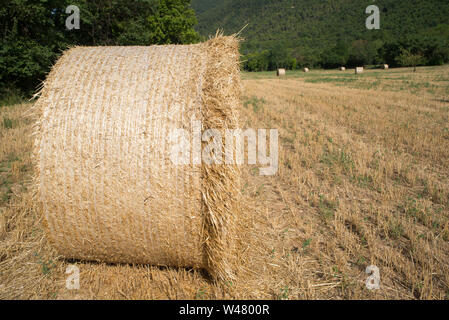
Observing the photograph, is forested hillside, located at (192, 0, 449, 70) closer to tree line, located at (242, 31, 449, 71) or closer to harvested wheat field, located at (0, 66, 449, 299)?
tree line, located at (242, 31, 449, 71)

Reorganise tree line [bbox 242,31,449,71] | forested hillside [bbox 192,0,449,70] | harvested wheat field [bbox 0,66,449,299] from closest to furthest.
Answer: harvested wheat field [bbox 0,66,449,299], tree line [bbox 242,31,449,71], forested hillside [bbox 192,0,449,70]

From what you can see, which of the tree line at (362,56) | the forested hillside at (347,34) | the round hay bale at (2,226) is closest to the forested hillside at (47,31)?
the round hay bale at (2,226)

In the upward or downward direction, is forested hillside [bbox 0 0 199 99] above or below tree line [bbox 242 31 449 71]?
below

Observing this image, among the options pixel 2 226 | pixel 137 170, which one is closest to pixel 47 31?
pixel 2 226

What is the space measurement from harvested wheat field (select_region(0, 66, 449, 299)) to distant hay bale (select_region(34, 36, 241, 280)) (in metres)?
0.30

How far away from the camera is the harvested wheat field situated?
2.69 meters

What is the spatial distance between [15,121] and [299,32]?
120 metres

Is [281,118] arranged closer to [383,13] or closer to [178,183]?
[178,183]

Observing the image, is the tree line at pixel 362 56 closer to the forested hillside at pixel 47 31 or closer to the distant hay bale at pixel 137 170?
the forested hillside at pixel 47 31

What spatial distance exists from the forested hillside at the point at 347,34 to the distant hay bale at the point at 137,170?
106 ft

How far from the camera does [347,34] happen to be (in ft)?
283

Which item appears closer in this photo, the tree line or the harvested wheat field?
the harvested wheat field

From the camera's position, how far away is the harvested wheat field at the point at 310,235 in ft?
8.84

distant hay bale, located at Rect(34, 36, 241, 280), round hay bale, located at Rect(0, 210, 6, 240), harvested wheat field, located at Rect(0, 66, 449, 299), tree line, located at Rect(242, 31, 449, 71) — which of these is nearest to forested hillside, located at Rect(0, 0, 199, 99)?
round hay bale, located at Rect(0, 210, 6, 240)
